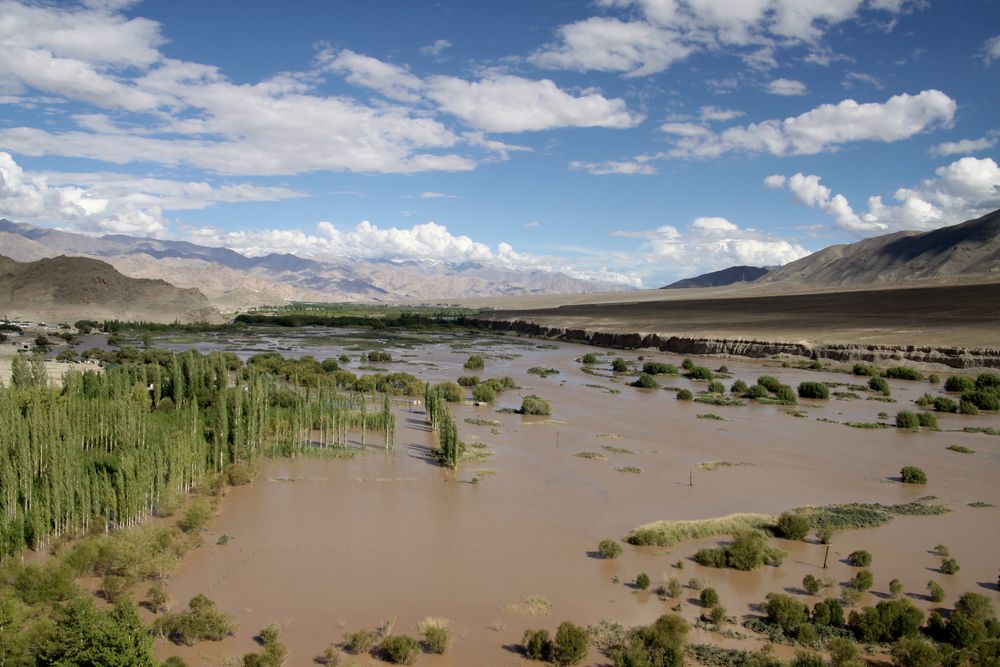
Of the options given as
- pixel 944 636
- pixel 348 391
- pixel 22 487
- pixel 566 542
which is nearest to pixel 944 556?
pixel 944 636

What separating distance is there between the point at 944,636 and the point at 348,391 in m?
28.2

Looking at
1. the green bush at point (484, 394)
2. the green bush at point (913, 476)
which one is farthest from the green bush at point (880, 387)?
the green bush at point (484, 394)

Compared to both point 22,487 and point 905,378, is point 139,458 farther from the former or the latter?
point 905,378

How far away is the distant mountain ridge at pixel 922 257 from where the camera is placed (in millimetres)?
143875

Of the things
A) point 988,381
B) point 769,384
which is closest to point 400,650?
point 769,384

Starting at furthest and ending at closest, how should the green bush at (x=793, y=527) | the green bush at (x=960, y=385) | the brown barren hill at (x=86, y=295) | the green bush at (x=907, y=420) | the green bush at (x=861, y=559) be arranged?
the brown barren hill at (x=86, y=295) < the green bush at (x=960, y=385) < the green bush at (x=907, y=420) < the green bush at (x=793, y=527) < the green bush at (x=861, y=559)

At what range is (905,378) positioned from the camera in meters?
44.5

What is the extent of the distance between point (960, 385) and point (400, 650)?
3879 cm

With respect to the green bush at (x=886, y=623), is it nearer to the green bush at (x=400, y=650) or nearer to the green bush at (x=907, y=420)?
the green bush at (x=400, y=650)

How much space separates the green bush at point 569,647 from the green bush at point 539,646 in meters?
0.09

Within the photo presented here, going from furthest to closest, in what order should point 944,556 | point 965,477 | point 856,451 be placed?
point 856,451, point 965,477, point 944,556

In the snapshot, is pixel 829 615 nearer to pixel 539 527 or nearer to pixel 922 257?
pixel 539 527

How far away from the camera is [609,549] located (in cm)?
1388

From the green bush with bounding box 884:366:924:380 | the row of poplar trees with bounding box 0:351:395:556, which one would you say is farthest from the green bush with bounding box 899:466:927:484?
the green bush with bounding box 884:366:924:380
